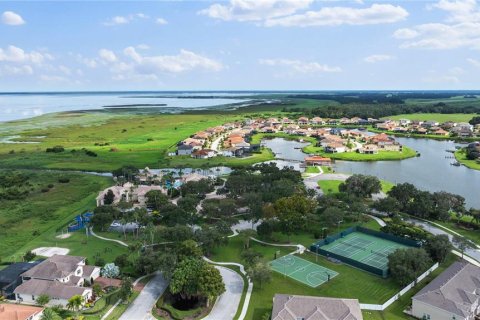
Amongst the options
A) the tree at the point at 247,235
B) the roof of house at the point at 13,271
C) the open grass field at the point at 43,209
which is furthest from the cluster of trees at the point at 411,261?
the open grass field at the point at 43,209

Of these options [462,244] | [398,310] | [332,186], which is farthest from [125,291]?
[332,186]

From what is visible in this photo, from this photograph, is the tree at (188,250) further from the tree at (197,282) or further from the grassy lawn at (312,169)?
the grassy lawn at (312,169)

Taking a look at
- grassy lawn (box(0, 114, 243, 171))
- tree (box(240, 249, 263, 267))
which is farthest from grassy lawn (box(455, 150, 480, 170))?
tree (box(240, 249, 263, 267))

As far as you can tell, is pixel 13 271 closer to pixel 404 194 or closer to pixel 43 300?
pixel 43 300

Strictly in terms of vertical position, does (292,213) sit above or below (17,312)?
above

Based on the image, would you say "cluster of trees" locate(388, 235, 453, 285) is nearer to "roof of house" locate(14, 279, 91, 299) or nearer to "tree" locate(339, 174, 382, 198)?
"tree" locate(339, 174, 382, 198)
